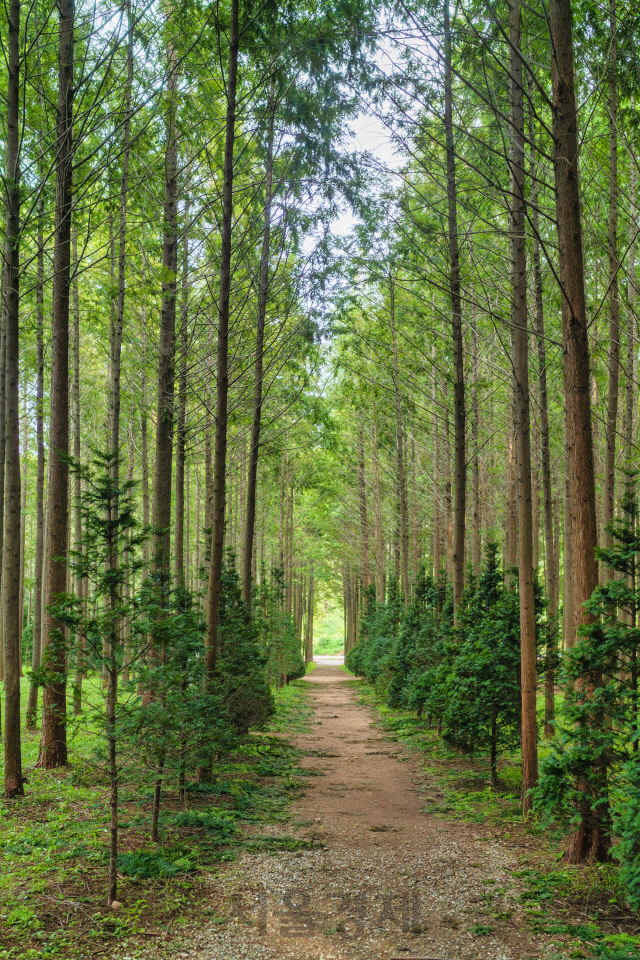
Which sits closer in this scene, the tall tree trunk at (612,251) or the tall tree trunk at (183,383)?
the tall tree trunk at (612,251)

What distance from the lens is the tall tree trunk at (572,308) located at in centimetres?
502

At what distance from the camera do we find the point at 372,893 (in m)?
4.84

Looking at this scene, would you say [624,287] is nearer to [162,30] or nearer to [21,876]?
[162,30]

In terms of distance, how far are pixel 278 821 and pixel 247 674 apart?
112 inches

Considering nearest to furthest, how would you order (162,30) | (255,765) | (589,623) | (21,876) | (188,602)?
(21,876) → (589,623) → (188,602) → (162,30) → (255,765)

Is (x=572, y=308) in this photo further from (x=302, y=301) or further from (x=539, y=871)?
(x=302, y=301)

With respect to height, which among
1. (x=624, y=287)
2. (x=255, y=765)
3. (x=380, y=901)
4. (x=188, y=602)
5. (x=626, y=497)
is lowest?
(x=255, y=765)

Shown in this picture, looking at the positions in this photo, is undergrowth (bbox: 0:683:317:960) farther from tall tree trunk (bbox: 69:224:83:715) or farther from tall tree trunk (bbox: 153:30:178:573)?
tall tree trunk (bbox: 153:30:178:573)

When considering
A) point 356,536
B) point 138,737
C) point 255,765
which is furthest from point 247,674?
point 356,536

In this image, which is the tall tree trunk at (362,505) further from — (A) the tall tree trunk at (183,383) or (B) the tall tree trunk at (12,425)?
(B) the tall tree trunk at (12,425)

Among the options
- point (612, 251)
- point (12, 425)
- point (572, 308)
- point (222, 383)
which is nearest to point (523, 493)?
point (572, 308)

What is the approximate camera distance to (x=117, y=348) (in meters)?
8.66

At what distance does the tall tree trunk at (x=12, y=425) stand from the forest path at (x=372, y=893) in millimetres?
2433

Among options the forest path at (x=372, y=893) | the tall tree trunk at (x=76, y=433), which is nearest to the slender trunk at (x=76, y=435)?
the tall tree trunk at (x=76, y=433)
